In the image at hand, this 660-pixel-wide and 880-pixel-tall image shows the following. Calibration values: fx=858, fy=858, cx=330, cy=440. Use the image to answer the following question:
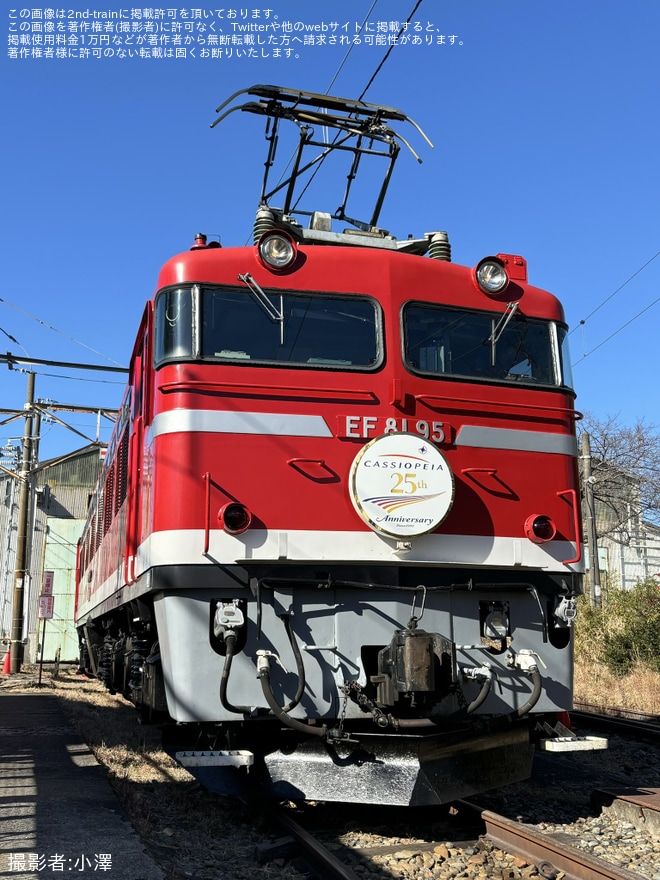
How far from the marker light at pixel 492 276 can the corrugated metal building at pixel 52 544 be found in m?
22.5

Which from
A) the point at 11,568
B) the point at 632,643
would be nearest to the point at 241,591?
the point at 632,643

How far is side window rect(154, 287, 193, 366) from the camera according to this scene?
5809mm

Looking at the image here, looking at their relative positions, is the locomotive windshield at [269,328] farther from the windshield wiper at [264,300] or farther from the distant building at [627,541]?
the distant building at [627,541]

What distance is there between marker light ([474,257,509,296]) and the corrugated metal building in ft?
73.7

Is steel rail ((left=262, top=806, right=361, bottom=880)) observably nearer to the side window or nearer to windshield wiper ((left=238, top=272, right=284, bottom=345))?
the side window

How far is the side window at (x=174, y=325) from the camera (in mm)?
5809

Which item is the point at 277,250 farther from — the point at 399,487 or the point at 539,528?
the point at 539,528

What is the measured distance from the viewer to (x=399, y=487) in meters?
5.57

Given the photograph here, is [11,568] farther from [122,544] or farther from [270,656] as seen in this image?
[270,656]

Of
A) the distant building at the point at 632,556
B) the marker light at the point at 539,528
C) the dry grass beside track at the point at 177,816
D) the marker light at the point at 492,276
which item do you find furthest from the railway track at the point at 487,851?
the distant building at the point at 632,556

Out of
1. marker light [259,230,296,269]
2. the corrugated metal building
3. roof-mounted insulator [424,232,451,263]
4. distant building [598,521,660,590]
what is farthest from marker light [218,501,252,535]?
distant building [598,521,660,590]

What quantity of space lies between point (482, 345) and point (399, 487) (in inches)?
59.0

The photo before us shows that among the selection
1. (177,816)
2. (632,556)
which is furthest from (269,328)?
(632,556)

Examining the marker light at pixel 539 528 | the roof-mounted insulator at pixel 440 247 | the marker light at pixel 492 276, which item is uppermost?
the roof-mounted insulator at pixel 440 247
